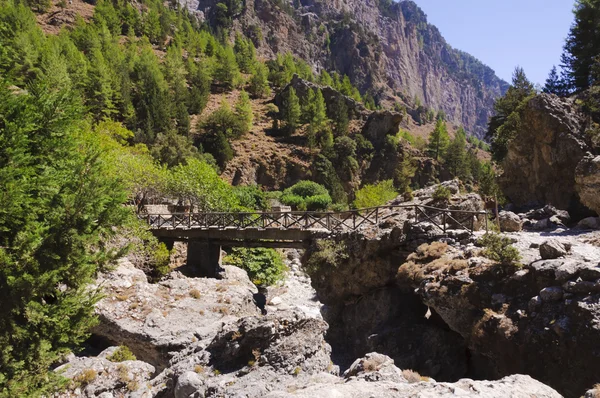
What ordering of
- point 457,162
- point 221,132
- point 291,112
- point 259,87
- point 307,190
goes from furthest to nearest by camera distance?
point 259,87 < point 457,162 < point 291,112 < point 221,132 < point 307,190

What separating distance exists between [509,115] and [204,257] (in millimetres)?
27419

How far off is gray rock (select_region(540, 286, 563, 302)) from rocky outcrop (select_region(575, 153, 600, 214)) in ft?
33.8

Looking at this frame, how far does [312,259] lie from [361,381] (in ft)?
33.1

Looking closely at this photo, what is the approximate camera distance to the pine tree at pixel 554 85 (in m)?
39.2

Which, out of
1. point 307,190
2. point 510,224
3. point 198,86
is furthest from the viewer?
point 198,86

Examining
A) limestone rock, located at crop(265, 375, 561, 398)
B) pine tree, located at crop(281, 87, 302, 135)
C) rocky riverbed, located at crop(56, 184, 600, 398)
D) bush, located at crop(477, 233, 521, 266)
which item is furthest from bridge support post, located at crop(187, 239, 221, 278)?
pine tree, located at crop(281, 87, 302, 135)

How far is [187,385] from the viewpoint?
791 centimetres

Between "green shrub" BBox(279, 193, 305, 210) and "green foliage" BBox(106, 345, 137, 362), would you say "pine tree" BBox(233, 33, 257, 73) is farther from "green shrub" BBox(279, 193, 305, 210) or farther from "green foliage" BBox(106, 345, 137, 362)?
"green foliage" BBox(106, 345, 137, 362)

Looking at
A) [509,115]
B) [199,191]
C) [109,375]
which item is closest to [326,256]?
[109,375]

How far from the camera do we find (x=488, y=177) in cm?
3997

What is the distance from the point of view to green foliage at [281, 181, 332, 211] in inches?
1934

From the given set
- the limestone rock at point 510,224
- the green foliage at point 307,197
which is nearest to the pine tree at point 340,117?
the green foliage at point 307,197

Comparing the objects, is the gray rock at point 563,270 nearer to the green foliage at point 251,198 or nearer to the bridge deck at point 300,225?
the bridge deck at point 300,225

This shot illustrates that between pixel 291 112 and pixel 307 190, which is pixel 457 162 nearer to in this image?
pixel 291 112
